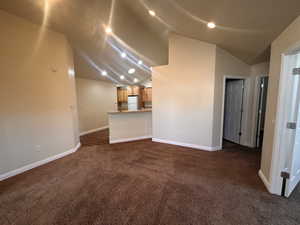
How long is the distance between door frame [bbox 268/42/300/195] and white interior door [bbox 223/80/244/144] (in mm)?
A: 2246

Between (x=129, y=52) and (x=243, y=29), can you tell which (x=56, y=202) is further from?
(x=129, y=52)

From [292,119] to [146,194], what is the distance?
2.28 metres

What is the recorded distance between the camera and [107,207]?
1.71m

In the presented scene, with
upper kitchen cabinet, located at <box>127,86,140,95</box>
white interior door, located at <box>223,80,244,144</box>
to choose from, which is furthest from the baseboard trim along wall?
upper kitchen cabinet, located at <box>127,86,140,95</box>

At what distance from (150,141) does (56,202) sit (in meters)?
2.93

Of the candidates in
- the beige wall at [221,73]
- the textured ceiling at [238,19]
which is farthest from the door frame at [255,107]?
the textured ceiling at [238,19]

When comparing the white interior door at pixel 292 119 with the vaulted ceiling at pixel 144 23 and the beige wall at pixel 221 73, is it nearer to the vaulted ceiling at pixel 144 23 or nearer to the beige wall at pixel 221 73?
the vaulted ceiling at pixel 144 23

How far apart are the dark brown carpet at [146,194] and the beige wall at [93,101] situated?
112 inches

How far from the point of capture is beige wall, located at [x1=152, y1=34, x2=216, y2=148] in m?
3.39

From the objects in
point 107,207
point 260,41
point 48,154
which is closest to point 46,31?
point 48,154

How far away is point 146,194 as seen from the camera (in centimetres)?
195

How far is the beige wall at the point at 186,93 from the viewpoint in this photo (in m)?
3.39

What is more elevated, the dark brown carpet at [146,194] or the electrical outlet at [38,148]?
the electrical outlet at [38,148]

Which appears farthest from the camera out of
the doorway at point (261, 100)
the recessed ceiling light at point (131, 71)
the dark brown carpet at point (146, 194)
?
the recessed ceiling light at point (131, 71)
